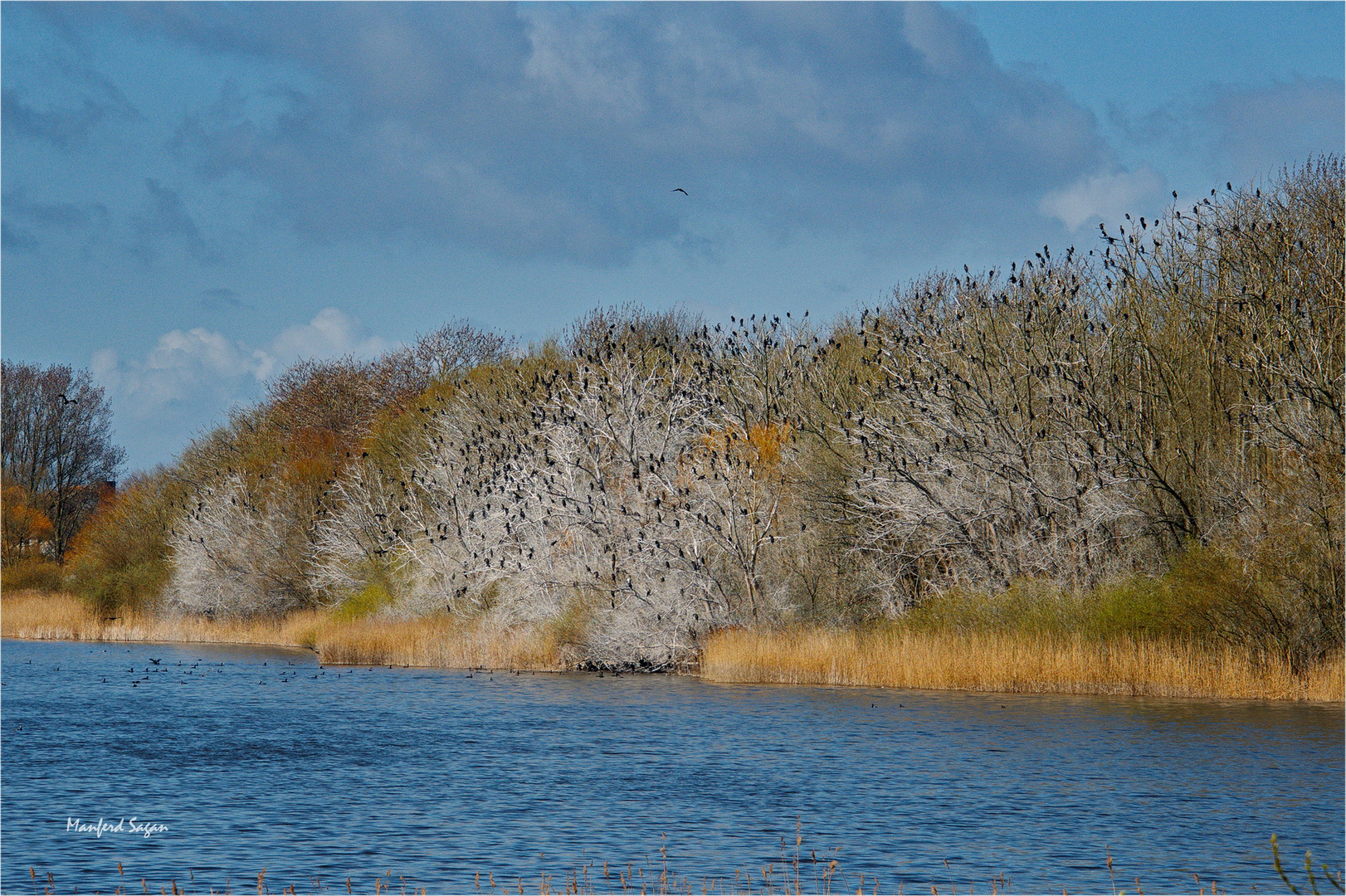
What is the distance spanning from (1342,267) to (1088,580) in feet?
25.5

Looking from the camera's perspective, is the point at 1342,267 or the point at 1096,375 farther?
the point at 1096,375

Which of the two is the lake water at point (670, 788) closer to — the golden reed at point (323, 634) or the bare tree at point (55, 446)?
the golden reed at point (323, 634)

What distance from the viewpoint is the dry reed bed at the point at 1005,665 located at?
81.4ft

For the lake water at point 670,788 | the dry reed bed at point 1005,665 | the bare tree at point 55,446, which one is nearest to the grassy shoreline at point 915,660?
the dry reed bed at point 1005,665

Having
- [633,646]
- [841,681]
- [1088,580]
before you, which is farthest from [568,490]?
[1088,580]

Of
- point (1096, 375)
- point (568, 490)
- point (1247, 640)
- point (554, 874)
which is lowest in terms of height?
point (554, 874)

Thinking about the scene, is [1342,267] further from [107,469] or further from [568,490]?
[107,469]

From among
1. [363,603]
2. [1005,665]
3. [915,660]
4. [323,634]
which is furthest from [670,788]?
[363,603]

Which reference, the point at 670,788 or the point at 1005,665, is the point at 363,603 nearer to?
the point at 1005,665

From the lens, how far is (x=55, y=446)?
238ft

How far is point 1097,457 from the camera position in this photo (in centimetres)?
2858

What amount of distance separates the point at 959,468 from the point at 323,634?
20934mm

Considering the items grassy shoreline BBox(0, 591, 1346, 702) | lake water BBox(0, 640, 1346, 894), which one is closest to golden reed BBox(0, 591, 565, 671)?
grassy shoreline BBox(0, 591, 1346, 702)

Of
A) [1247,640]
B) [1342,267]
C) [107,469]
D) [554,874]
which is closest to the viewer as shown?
[554,874]
